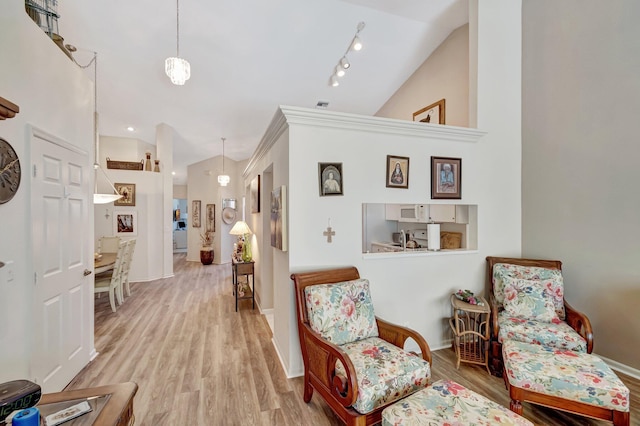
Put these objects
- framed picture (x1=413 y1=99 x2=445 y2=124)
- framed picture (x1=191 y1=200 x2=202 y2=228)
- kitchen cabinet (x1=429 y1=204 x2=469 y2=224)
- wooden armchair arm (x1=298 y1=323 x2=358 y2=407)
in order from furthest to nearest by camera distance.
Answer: framed picture (x1=191 y1=200 x2=202 y2=228) → framed picture (x1=413 y1=99 x2=445 y2=124) → kitchen cabinet (x1=429 y1=204 x2=469 y2=224) → wooden armchair arm (x1=298 y1=323 x2=358 y2=407)

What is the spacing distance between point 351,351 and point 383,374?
1.01ft

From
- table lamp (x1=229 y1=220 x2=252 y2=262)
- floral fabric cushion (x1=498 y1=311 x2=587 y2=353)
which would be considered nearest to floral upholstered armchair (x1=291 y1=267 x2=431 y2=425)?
floral fabric cushion (x1=498 y1=311 x2=587 y2=353)

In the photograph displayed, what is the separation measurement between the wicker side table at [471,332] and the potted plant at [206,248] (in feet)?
24.1

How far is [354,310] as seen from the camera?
2.28 m

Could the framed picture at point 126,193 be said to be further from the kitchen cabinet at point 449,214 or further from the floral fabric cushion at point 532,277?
the floral fabric cushion at point 532,277

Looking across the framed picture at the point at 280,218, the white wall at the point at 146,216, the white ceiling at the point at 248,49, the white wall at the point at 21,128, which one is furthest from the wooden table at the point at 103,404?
the white wall at the point at 146,216

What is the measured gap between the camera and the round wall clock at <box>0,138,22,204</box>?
1.71m

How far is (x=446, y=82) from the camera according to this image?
4.22 m

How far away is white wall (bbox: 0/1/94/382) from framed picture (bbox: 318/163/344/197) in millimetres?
2181

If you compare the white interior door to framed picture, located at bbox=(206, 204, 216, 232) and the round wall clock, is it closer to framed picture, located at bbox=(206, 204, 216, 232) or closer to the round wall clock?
the round wall clock

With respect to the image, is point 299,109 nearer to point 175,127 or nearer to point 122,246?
point 122,246

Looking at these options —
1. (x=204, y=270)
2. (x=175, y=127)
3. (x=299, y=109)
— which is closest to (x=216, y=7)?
(x=299, y=109)

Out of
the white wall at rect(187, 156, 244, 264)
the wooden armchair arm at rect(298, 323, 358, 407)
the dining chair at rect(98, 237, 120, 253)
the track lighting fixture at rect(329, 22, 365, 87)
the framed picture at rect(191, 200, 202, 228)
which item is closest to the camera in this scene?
the wooden armchair arm at rect(298, 323, 358, 407)

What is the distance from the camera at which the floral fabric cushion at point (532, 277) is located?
8.73 ft
